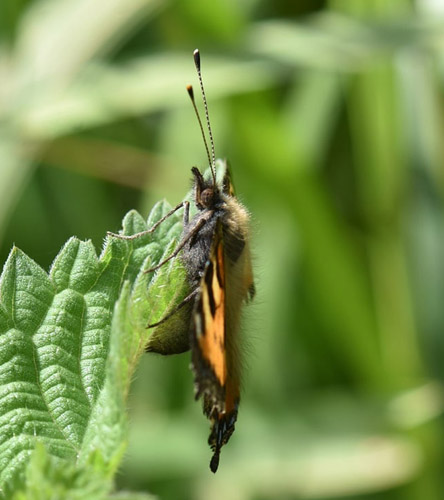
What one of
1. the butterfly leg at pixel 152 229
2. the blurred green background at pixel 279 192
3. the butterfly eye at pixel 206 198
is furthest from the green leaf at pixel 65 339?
the blurred green background at pixel 279 192

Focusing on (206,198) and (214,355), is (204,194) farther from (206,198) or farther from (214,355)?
(214,355)

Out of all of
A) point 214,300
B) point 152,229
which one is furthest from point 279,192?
point 214,300

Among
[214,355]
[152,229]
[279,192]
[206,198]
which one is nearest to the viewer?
[214,355]

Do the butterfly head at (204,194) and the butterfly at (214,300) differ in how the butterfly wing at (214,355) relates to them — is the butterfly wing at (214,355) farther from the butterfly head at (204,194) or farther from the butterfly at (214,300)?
the butterfly head at (204,194)

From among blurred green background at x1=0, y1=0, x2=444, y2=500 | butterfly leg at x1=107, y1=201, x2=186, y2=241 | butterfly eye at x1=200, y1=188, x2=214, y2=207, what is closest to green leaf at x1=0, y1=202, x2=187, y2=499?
butterfly leg at x1=107, y1=201, x2=186, y2=241

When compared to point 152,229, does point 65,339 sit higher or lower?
lower

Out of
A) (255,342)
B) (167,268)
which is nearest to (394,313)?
(255,342)

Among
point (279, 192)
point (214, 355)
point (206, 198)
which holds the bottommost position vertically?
point (214, 355)
